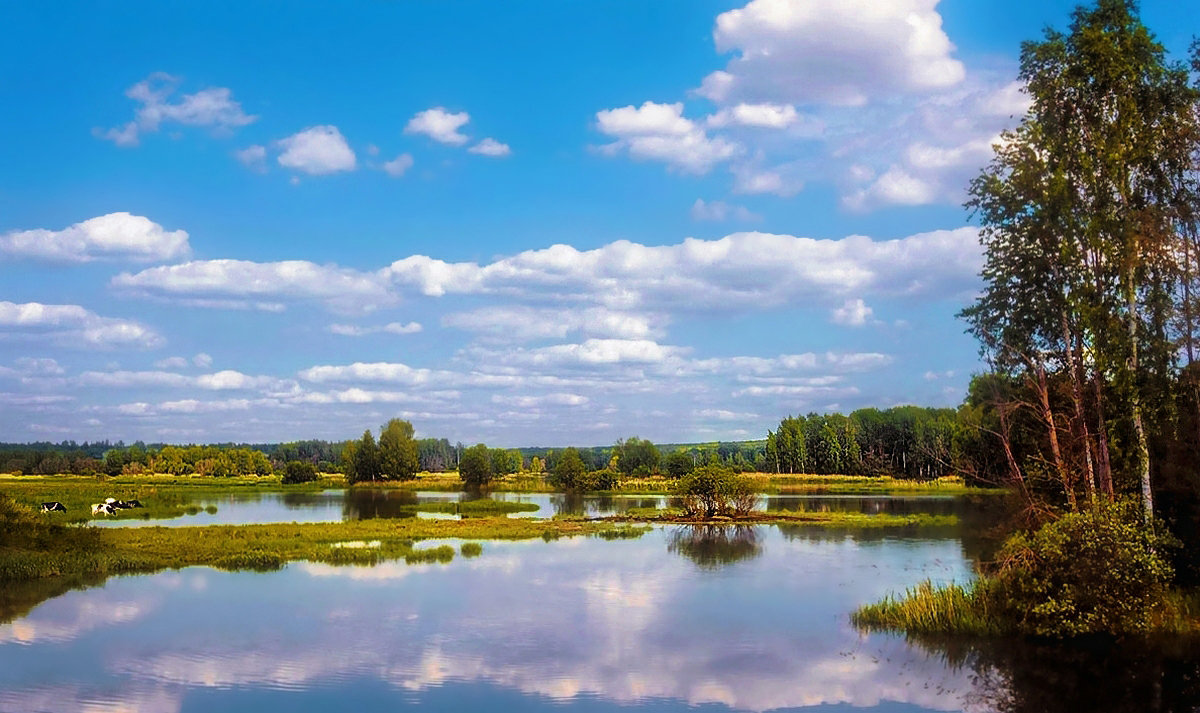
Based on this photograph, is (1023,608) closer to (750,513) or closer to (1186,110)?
(1186,110)

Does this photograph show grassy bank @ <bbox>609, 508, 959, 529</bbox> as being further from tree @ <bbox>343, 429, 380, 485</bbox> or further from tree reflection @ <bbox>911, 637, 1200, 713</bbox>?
tree @ <bbox>343, 429, 380, 485</bbox>

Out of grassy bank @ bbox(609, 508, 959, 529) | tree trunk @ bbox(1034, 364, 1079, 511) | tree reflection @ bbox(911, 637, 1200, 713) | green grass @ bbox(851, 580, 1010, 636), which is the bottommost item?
grassy bank @ bbox(609, 508, 959, 529)

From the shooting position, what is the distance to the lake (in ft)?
58.1

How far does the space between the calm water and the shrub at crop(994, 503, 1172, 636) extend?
44.0 m

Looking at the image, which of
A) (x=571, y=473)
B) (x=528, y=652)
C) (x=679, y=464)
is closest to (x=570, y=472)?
(x=571, y=473)

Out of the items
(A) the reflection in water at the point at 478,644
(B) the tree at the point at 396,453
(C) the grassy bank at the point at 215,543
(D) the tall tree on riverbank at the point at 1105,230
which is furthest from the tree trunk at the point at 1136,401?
(B) the tree at the point at 396,453

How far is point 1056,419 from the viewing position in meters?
24.8

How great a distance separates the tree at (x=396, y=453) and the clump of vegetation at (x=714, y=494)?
7712cm

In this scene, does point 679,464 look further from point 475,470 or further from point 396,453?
point 396,453

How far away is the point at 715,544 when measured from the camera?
44562 millimetres

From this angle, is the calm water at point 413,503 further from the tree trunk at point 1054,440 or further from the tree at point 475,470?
the tree trunk at point 1054,440

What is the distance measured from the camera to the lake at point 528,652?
1772 cm

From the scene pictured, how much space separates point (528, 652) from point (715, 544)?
79.0 ft

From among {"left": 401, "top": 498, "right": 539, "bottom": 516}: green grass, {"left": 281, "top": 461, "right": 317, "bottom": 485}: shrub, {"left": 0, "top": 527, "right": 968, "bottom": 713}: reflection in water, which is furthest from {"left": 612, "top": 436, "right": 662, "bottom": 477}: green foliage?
{"left": 0, "top": 527, "right": 968, "bottom": 713}: reflection in water
